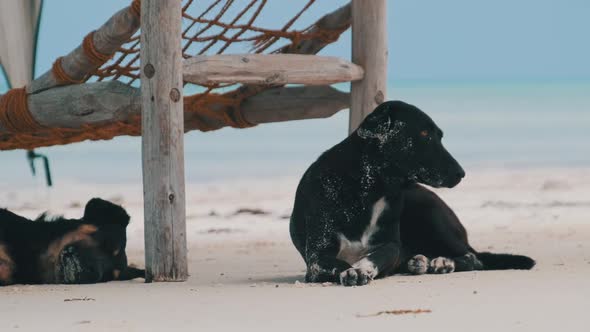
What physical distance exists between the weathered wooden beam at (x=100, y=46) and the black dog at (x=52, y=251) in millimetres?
1216

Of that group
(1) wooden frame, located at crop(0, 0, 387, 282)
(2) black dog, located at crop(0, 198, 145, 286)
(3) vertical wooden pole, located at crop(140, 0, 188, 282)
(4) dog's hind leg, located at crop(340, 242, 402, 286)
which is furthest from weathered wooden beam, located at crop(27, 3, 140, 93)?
(4) dog's hind leg, located at crop(340, 242, 402, 286)

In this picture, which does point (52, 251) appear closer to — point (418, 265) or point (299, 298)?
point (299, 298)

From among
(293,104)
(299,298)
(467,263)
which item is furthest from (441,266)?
(293,104)

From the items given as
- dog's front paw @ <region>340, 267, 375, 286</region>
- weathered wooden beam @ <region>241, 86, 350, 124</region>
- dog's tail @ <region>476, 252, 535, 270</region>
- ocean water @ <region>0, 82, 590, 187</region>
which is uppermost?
weathered wooden beam @ <region>241, 86, 350, 124</region>

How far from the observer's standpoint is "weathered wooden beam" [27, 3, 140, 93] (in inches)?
235

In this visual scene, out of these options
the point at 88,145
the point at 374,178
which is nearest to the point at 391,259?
the point at 374,178

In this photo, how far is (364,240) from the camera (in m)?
4.93

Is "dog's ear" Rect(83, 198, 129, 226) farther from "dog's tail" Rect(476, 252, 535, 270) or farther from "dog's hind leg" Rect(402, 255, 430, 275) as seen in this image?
"dog's tail" Rect(476, 252, 535, 270)

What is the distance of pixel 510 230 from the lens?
9.01 m

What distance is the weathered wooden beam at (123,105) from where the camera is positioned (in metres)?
5.94

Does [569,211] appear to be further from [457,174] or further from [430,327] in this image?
[430,327]

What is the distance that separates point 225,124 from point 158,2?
2.02 meters

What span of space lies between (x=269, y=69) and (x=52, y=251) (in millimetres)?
1597

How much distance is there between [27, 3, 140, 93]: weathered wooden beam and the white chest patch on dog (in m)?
1.78
